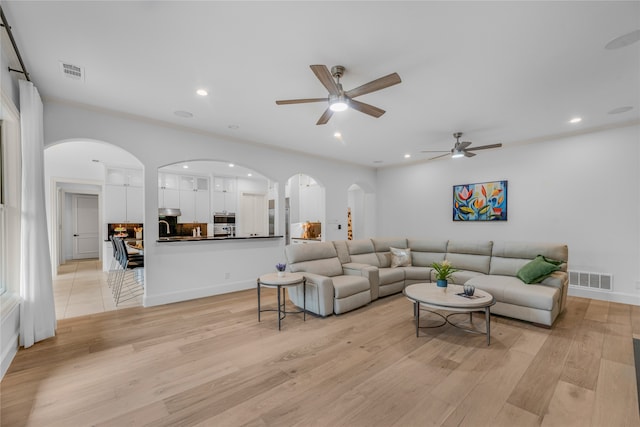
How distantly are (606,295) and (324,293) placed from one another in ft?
14.5

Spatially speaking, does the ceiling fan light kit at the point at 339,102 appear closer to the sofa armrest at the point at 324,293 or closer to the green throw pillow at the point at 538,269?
the sofa armrest at the point at 324,293

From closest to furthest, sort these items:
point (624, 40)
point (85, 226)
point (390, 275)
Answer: point (624, 40), point (390, 275), point (85, 226)

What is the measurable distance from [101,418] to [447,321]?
349cm

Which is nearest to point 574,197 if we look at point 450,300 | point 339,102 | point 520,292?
point 520,292

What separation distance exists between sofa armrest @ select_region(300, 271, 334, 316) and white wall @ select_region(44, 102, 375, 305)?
190 cm

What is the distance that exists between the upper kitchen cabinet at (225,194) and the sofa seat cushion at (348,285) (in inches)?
203

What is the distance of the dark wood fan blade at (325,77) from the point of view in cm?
219

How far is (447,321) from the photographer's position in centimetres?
359

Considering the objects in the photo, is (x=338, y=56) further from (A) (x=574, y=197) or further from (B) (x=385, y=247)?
(A) (x=574, y=197)

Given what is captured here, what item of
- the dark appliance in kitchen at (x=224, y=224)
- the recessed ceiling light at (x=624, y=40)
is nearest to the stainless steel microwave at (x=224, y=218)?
the dark appliance in kitchen at (x=224, y=224)

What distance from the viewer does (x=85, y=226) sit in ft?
30.1

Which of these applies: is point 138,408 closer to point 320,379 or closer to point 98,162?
point 320,379

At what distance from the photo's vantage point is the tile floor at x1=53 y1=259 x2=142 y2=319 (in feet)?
13.4

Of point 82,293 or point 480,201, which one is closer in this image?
point 82,293
